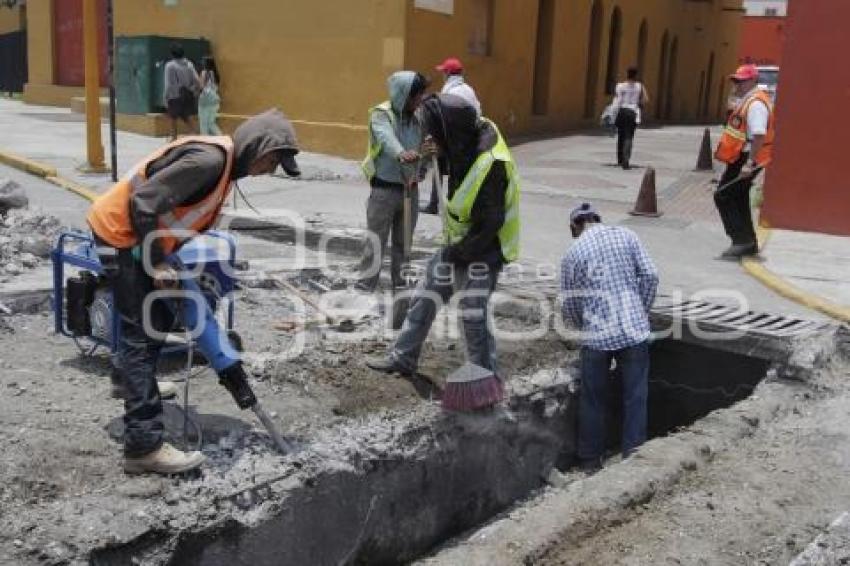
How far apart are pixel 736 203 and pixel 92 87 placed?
26.4ft

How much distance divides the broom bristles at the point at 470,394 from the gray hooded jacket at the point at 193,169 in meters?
1.72

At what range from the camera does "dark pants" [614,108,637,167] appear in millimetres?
15844

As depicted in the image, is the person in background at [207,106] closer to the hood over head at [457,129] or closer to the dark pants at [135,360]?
the hood over head at [457,129]

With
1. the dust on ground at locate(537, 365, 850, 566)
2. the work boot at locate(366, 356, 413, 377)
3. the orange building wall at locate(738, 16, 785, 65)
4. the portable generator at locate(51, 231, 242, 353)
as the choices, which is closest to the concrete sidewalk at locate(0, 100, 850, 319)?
the dust on ground at locate(537, 365, 850, 566)

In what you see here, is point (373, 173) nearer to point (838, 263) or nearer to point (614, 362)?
point (614, 362)

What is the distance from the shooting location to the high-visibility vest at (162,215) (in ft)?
12.4

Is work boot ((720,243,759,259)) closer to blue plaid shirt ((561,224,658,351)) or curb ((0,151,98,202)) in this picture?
blue plaid shirt ((561,224,658,351))

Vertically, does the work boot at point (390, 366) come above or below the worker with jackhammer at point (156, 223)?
below

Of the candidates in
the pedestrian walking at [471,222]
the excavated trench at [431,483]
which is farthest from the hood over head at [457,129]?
the excavated trench at [431,483]

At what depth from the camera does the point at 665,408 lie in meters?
6.68

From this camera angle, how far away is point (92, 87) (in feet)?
39.4

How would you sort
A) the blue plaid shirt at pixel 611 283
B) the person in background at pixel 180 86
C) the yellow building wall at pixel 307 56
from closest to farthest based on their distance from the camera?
the blue plaid shirt at pixel 611 283 < the person in background at pixel 180 86 < the yellow building wall at pixel 307 56

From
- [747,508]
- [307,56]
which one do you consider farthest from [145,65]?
[747,508]

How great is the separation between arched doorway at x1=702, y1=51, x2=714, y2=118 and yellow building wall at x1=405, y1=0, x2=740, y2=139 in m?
2.62
